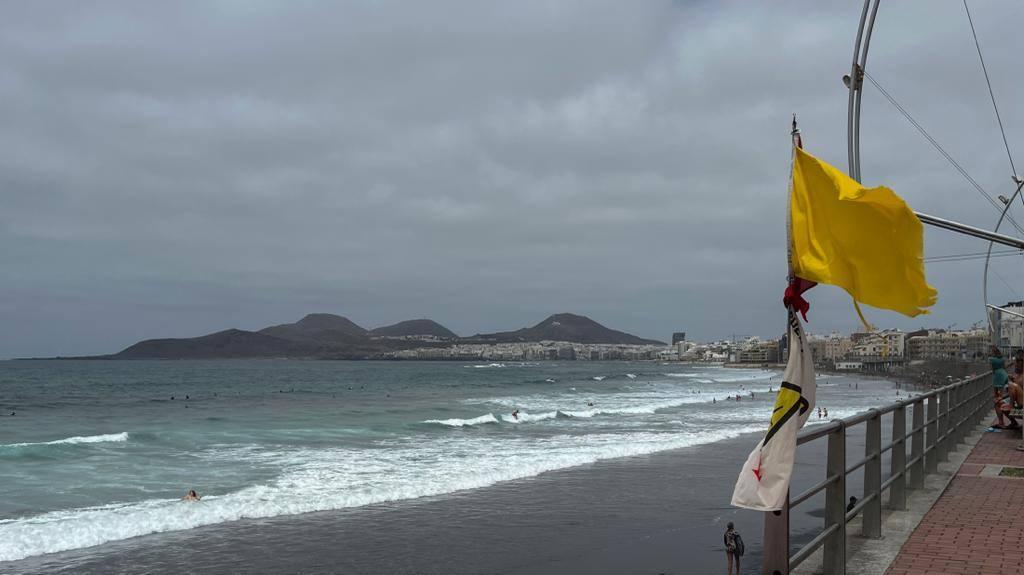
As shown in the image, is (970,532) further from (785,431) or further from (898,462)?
(785,431)

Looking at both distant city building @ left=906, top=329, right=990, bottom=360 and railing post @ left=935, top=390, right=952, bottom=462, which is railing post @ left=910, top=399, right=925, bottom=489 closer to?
railing post @ left=935, top=390, right=952, bottom=462

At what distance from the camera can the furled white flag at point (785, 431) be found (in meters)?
3.66

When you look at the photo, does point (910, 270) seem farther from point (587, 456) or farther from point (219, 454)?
point (219, 454)

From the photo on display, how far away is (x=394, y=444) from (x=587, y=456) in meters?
8.14

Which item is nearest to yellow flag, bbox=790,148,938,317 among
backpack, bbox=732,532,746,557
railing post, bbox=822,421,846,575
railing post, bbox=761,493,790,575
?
railing post, bbox=761,493,790,575

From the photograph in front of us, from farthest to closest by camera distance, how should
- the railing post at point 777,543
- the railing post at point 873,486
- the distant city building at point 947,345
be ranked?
the distant city building at point 947,345, the railing post at point 873,486, the railing post at point 777,543

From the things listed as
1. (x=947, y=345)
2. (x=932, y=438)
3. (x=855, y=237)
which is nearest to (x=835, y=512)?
(x=855, y=237)

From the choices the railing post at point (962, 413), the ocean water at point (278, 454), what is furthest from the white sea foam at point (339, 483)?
the railing post at point (962, 413)

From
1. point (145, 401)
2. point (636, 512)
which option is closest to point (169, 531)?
point (636, 512)

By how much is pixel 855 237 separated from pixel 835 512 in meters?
2.30

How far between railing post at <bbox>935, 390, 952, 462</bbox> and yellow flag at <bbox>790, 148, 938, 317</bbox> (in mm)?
6759

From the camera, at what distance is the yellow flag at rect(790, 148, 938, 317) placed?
3.46 m

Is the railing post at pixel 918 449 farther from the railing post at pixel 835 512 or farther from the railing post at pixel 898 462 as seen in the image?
the railing post at pixel 835 512

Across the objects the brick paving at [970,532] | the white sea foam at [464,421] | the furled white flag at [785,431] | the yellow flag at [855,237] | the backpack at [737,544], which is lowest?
the white sea foam at [464,421]
